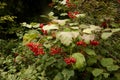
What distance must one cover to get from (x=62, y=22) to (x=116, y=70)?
1.06 m

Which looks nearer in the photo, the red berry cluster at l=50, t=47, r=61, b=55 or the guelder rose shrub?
the guelder rose shrub

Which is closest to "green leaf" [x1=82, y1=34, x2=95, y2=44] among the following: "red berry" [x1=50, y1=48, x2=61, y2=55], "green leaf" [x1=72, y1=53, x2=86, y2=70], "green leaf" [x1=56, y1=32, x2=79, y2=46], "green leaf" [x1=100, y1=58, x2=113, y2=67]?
"green leaf" [x1=56, y1=32, x2=79, y2=46]

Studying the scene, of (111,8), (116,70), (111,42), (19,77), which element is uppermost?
(111,8)

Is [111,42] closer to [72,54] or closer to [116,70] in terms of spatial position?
[116,70]

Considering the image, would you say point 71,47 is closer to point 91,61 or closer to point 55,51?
point 55,51

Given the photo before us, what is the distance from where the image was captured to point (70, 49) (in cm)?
303

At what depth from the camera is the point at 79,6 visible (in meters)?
4.12

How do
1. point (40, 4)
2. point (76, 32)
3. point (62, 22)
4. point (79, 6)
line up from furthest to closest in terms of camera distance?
point (40, 4) < point (79, 6) < point (62, 22) < point (76, 32)

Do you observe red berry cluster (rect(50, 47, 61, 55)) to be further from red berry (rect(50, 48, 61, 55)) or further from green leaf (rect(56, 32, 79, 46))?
green leaf (rect(56, 32, 79, 46))

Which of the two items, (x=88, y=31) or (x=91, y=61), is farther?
(x=91, y=61)

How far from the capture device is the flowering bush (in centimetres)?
263

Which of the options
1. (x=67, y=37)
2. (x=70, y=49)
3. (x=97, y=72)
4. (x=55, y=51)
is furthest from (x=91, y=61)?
(x=67, y=37)

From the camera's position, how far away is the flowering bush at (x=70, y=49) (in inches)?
104

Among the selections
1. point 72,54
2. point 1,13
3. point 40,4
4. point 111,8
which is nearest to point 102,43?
point 72,54
